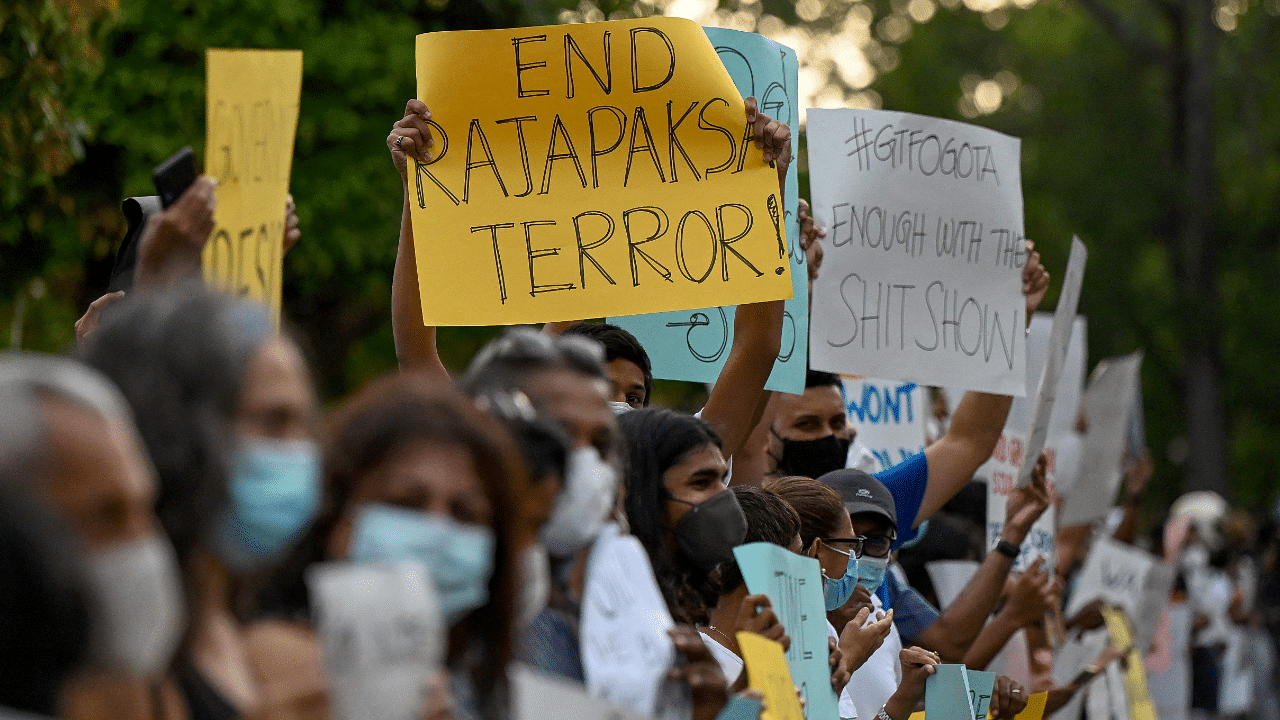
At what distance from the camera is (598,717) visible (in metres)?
2.08

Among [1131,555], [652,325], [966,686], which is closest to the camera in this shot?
[966,686]

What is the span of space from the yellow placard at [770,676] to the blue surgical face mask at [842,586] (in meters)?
0.98

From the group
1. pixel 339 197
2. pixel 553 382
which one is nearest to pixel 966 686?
pixel 553 382

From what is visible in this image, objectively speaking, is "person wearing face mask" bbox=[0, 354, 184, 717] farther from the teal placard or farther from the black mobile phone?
the teal placard

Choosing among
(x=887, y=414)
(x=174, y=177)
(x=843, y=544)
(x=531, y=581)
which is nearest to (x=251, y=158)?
(x=174, y=177)

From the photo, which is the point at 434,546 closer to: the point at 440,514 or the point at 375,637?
the point at 440,514

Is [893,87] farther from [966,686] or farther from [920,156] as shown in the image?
[966,686]

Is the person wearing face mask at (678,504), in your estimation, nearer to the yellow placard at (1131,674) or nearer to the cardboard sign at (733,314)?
the cardboard sign at (733,314)

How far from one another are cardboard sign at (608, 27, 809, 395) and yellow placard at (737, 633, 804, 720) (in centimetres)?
171

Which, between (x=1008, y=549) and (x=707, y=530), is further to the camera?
(x=1008, y=549)

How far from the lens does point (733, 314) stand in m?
4.76

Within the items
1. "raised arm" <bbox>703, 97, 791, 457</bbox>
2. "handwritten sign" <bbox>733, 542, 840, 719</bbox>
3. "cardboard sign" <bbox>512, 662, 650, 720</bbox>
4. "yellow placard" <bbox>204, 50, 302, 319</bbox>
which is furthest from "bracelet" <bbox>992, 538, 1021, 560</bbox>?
"cardboard sign" <bbox>512, 662, 650, 720</bbox>

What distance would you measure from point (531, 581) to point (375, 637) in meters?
0.38

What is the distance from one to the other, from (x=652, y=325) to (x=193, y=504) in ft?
10.1
